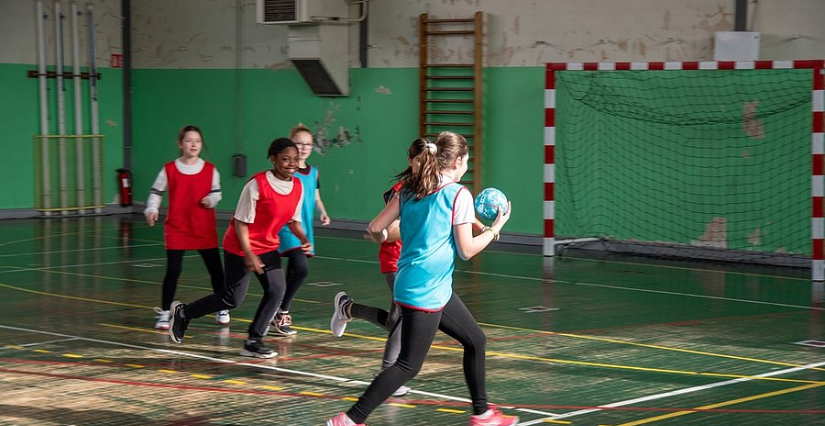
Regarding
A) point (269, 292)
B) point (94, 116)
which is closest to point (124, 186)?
point (94, 116)

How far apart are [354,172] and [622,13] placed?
4.72 m

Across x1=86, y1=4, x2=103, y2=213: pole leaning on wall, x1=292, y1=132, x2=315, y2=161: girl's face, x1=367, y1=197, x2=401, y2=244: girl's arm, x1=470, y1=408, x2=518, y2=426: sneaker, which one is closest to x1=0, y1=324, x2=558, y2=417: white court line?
x1=470, y1=408, x2=518, y2=426: sneaker

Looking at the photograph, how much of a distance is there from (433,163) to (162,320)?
3.91 meters

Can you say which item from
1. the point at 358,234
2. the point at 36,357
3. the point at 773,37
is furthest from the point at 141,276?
the point at 773,37

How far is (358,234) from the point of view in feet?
52.7

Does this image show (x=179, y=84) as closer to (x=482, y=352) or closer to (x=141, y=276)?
(x=141, y=276)

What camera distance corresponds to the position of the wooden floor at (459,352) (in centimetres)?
600

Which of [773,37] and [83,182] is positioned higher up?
[773,37]

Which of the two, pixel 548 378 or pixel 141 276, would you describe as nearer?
pixel 548 378

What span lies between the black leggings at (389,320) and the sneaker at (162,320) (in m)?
2.21

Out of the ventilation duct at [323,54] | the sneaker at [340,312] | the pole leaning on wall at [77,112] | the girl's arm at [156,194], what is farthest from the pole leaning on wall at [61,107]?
the sneaker at [340,312]

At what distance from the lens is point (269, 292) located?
7.25 meters

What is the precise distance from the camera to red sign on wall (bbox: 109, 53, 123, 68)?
746 inches

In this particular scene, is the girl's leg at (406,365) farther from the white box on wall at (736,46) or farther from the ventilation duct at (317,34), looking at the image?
the ventilation duct at (317,34)
